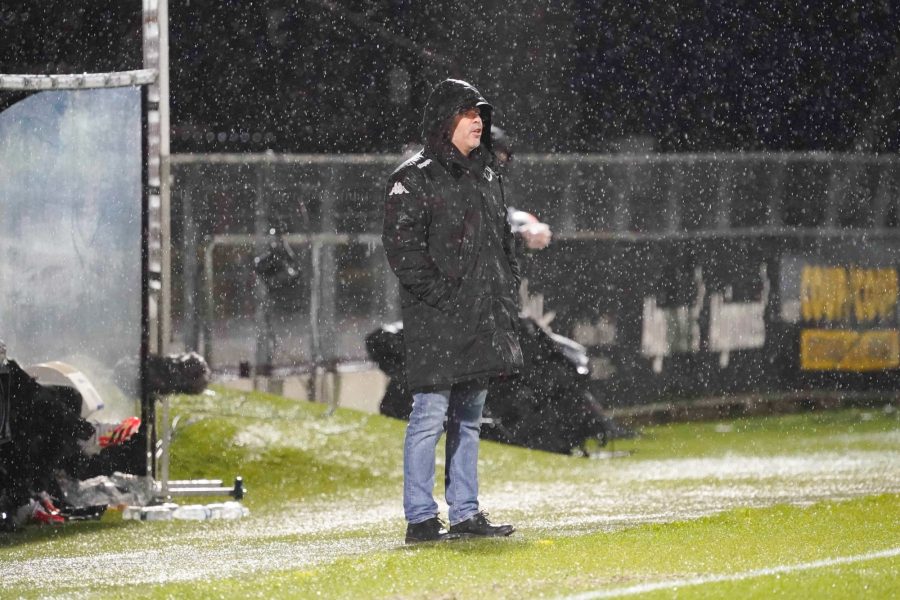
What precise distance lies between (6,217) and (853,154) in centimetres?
993

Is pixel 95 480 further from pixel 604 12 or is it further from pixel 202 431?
pixel 604 12

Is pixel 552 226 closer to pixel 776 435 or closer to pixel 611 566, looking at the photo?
pixel 776 435

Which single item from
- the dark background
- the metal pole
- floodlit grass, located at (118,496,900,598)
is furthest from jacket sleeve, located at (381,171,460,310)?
the dark background

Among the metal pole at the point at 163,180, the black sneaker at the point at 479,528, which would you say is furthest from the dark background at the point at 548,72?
the black sneaker at the point at 479,528

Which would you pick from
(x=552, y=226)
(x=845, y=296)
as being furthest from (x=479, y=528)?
(x=845, y=296)

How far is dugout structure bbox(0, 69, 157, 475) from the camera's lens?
810 cm

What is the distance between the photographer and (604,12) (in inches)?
718

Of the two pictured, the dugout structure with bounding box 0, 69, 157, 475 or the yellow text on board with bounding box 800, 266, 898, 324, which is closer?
the dugout structure with bounding box 0, 69, 157, 475

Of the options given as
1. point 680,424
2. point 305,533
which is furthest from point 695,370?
point 305,533

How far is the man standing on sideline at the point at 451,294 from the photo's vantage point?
20.2 feet

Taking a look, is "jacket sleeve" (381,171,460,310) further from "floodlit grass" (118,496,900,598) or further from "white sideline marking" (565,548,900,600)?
"white sideline marking" (565,548,900,600)

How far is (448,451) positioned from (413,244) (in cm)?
86

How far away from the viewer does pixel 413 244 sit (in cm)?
616

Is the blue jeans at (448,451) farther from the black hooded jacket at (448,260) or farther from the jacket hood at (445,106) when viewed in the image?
the jacket hood at (445,106)
